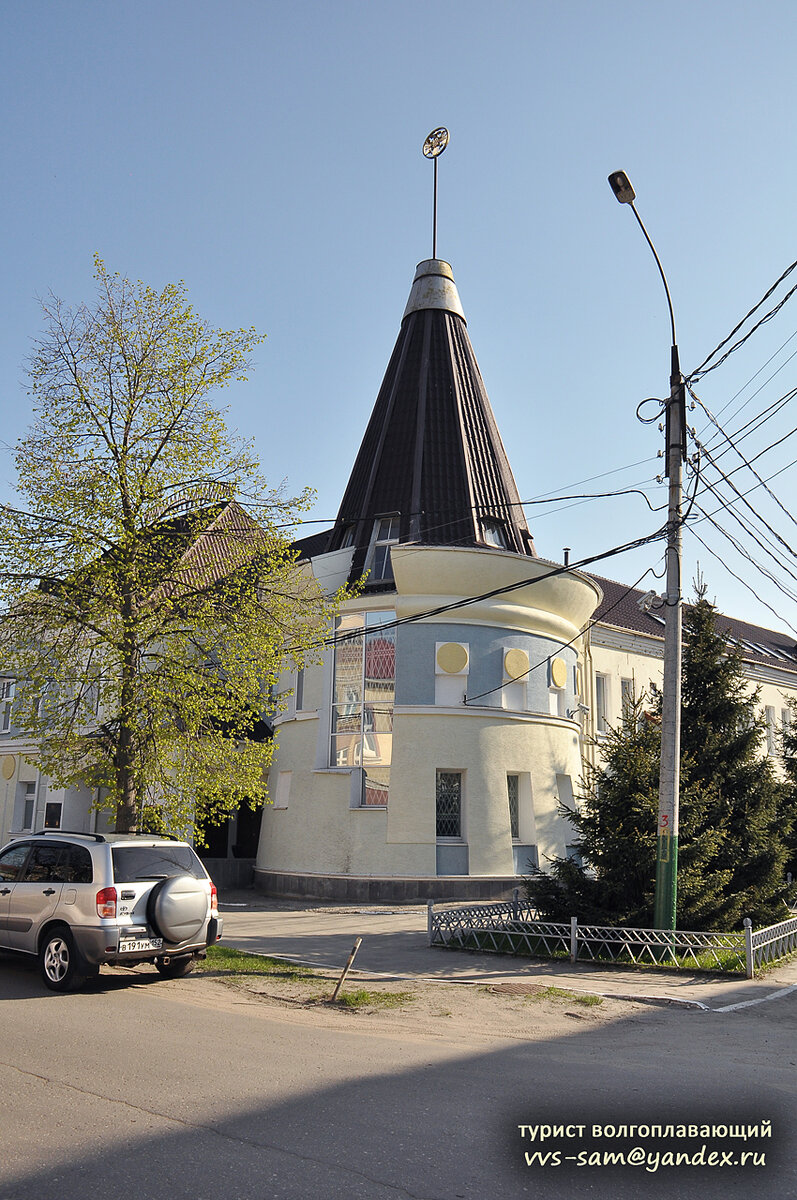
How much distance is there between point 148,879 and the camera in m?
10.6

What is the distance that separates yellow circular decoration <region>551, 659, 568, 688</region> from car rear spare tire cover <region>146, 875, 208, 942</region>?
14976 mm

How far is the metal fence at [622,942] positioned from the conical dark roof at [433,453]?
10677 mm

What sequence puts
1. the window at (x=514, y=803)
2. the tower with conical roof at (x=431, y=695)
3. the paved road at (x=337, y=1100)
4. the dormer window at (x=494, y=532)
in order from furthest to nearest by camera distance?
the dormer window at (x=494, y=532) → the window at (x=514, y=803) → the tower with conical roof at (x=431, y=695) → the paved road at (x=337, y=1100)

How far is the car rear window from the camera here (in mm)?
10477

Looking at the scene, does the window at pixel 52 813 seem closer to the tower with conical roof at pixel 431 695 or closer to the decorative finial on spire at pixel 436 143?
the tower with conical roof at pixel 431 695

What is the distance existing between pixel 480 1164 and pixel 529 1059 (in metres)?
2.90

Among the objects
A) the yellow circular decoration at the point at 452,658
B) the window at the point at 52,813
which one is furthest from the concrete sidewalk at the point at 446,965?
the window at the point at 52,813

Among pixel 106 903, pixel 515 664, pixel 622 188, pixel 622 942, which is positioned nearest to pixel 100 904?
pixel 106 903

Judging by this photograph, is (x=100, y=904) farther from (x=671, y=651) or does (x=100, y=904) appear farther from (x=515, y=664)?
(x=515, y=664)

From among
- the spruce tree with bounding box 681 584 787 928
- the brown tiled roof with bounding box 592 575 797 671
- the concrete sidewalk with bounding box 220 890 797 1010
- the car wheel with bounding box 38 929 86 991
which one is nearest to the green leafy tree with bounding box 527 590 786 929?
the spruce tree with bounding box 681 584 787 928

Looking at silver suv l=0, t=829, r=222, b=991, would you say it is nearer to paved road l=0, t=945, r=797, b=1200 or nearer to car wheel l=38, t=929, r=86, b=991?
car wheel l=38, t=929, r=86, b=991

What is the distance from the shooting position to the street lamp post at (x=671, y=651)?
13.2 m

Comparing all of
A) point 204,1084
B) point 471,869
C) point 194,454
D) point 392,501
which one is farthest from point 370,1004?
point 392,501

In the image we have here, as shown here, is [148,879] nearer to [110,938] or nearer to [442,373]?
[110,938]
